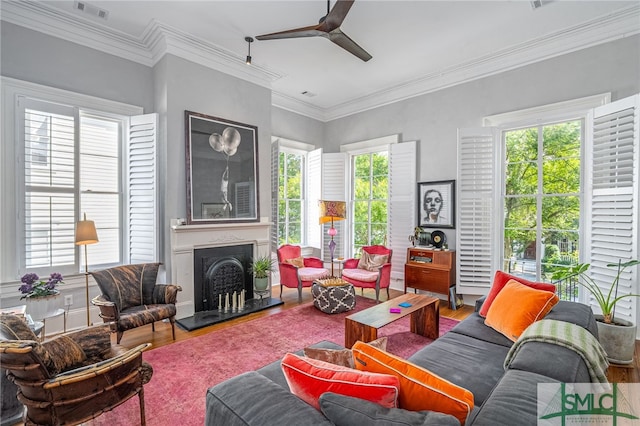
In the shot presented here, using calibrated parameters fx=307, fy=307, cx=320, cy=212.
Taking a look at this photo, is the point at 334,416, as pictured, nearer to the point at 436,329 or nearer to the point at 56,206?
the point at 436,329

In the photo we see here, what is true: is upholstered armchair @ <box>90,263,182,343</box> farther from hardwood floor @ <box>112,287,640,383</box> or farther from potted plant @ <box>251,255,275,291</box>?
potted plant @ <box>251,255,275,291</box>

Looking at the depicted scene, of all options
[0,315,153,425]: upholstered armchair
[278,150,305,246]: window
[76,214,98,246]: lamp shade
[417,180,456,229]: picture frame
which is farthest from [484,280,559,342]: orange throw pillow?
[278,150,305,246]: window

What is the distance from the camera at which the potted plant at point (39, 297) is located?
8.70 ft

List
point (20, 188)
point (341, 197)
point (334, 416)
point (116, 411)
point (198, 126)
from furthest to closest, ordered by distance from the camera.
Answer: point (341, 197) → point (198, 126) → point (20, 188) → point (116, 411) → point (334, 416)

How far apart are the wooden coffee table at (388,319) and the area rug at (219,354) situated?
126mm

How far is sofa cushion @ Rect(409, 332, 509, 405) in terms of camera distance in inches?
66.4

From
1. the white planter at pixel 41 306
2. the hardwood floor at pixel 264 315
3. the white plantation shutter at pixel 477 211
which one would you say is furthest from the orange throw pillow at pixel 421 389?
the white plantation shutter at pixel 477 211

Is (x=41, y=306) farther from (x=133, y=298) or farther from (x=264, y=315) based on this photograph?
(x=264, y=315)

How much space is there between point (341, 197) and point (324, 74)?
220 centimetres

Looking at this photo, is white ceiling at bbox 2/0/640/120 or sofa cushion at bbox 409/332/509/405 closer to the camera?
sofa cushion at bbox 409/332/509/405

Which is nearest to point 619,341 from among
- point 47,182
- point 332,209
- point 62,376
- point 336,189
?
point 332,209

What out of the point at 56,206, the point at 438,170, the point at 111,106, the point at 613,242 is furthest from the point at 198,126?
the point at 613,242

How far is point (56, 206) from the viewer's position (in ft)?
10.8

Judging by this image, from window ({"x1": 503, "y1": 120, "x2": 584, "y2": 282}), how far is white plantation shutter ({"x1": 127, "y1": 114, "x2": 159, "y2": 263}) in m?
4.56
